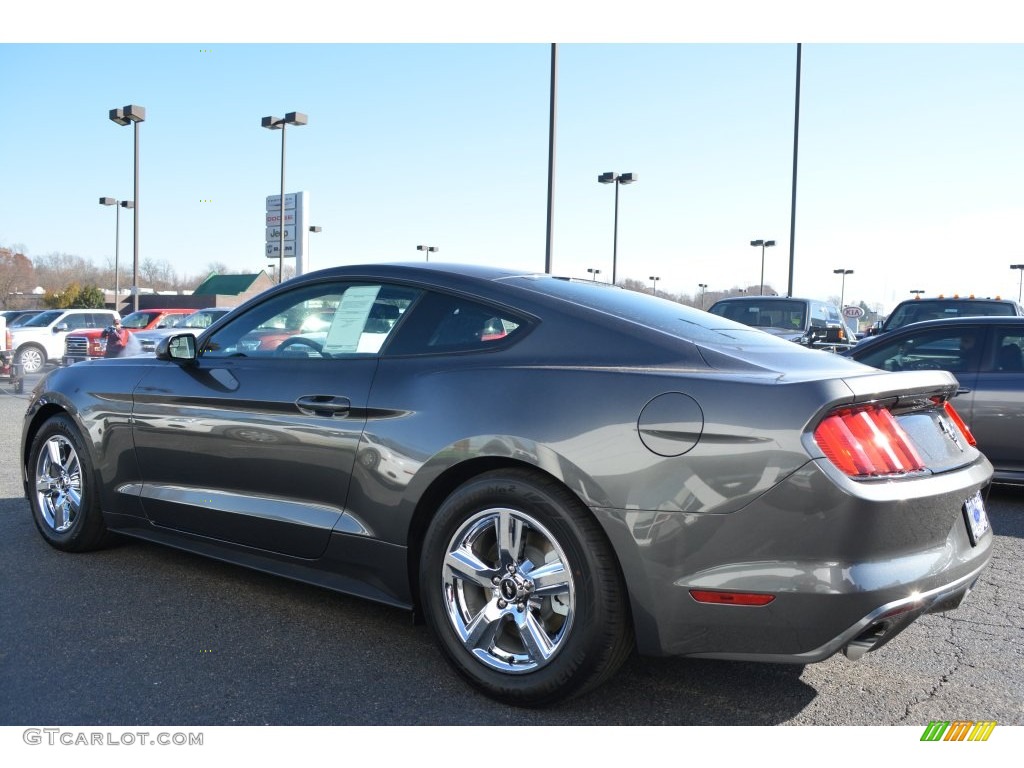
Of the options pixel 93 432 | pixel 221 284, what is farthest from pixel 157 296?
pixel 93 432

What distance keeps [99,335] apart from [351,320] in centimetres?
2127

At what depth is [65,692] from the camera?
3.18 meters

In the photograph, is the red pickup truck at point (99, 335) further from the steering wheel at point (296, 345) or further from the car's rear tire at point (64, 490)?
the steering wheel at point (296, 345)

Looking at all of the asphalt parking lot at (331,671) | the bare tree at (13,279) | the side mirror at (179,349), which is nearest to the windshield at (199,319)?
the side mirror at (179,349)

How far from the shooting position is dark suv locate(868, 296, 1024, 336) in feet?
42.2

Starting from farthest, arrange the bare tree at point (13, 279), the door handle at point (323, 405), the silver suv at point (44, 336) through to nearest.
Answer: the bare tree at point (13, 279) → the silver suv at point (44, 336) → the door handle at point (323, 405)

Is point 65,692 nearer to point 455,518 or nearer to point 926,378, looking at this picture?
point 455,518

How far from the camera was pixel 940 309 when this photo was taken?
1304cm

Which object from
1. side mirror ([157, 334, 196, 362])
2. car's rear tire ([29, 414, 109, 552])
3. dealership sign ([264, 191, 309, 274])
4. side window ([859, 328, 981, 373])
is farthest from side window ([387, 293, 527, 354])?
dealership sign ([264, 191, 309, 274])

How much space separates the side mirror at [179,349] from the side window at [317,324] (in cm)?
6

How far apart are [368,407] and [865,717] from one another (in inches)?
80.8

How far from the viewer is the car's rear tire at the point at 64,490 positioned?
4.78 m

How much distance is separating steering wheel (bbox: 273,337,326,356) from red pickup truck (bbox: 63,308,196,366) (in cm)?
1283

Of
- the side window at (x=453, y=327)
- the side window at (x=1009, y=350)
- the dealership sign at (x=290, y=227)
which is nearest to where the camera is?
the side window at (x=453, y=327)
